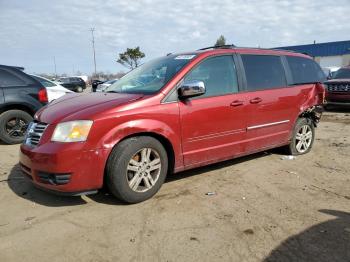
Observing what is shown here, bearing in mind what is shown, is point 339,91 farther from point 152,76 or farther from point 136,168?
point 136,168

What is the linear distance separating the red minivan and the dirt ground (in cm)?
30

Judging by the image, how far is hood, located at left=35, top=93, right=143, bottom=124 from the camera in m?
3.97

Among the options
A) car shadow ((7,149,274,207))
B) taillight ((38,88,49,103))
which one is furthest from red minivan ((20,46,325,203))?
taillight ((38,88,49,103))

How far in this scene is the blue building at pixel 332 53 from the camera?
47.2 metres

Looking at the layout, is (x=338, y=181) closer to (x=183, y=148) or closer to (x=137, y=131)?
(x=183, y=148)

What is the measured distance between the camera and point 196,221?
3.76 m

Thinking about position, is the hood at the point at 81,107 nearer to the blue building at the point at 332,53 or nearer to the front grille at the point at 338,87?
the front grille at the point at 338,87

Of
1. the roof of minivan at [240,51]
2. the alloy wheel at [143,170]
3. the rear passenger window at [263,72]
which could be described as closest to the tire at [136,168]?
the alloy wheel at [143,170]

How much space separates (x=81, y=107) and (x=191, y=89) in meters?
1.30

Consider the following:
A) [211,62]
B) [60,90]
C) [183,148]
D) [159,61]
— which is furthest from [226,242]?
[60,90]

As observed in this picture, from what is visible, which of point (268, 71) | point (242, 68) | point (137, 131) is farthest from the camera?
point (268, 71)

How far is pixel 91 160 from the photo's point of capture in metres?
3.85

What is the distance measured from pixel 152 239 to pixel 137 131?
1240 mm

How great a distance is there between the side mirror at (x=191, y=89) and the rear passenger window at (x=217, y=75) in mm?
219
